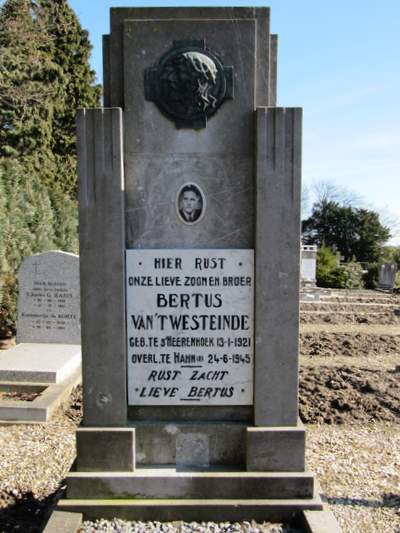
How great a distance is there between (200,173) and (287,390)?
168 cm

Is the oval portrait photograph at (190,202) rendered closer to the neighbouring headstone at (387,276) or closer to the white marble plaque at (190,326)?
the white marble plaque at (190,326)

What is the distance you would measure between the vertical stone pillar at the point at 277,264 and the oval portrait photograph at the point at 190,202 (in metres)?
0.41

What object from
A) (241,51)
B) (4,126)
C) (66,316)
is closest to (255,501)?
(241,51)

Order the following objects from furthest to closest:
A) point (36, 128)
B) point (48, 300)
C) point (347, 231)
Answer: point (347, 231) < point (36, 128) < point (48, 300)

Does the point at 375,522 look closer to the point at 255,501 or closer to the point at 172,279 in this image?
the point at 255,501

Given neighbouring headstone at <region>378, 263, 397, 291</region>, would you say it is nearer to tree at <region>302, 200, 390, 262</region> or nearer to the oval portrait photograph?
tree at <region>302, 200, 390, 262</region>

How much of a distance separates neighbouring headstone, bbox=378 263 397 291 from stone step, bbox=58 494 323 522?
933 inches

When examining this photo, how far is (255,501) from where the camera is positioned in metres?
3.14

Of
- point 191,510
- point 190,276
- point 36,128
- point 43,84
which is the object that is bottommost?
point 191,510

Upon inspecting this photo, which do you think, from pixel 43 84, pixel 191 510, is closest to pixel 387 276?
pixel 43 84

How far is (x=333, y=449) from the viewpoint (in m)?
4.85

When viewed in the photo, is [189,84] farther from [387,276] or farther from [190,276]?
[387,276]

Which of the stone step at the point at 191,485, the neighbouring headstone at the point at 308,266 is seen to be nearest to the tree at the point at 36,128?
the stone step at the point at 191,485

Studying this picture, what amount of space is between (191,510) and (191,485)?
0.15 meters
